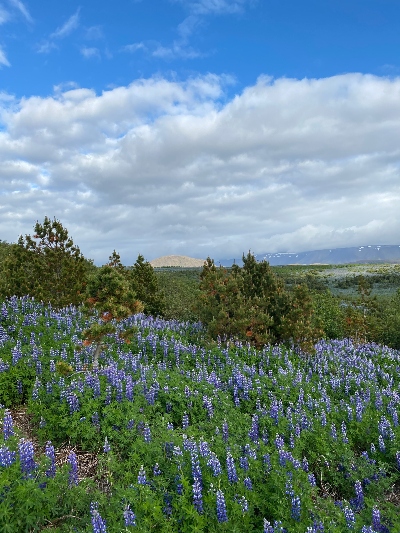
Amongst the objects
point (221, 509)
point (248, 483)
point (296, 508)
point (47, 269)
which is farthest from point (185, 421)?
point (47, 269)

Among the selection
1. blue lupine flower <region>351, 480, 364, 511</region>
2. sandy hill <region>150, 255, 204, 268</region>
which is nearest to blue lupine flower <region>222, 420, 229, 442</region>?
blue lupine flower <region>351, 480, 364, 511</region>

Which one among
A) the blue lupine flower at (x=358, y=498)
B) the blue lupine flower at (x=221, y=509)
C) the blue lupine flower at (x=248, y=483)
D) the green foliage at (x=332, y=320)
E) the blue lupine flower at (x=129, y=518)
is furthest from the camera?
the green foliage at (x=332, y=320)

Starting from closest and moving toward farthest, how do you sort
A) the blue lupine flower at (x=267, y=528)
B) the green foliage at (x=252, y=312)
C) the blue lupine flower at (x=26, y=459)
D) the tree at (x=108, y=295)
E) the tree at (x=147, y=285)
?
the blue lupine flower at (x=267, y=528), the blue lupine flower at (x=26, y=459), the tree at (x=108, y=295), the green foliage at (x=252, y=312), the tree at (x=147, y=285)

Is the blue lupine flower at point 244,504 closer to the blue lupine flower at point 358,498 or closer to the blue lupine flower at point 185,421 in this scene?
the blue lupine flower at point 358,498

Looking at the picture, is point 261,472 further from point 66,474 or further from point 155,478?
point 66,474

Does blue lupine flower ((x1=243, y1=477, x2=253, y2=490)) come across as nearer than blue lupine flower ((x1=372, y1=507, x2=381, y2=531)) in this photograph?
No

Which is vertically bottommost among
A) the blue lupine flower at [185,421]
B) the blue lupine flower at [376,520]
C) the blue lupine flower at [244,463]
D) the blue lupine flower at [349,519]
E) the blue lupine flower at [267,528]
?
the blue lupine flower at [376,520]

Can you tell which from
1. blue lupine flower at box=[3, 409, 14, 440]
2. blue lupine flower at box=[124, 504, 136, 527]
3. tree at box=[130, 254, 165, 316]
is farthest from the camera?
tree at box=[130, 254, 165, 316]

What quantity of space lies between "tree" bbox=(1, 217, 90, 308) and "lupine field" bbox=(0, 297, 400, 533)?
257 inches

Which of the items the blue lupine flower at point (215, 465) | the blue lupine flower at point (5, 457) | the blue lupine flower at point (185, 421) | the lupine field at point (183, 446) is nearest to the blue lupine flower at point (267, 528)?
the lupine field at point (183, 446)

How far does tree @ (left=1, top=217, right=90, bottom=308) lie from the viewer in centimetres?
1958

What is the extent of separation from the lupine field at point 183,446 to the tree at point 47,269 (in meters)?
6.52

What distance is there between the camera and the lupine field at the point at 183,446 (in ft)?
17.2

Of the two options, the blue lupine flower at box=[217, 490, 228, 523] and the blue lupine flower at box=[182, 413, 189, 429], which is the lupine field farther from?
the blue lupine flower at box=[182, 413, 189, 429]
